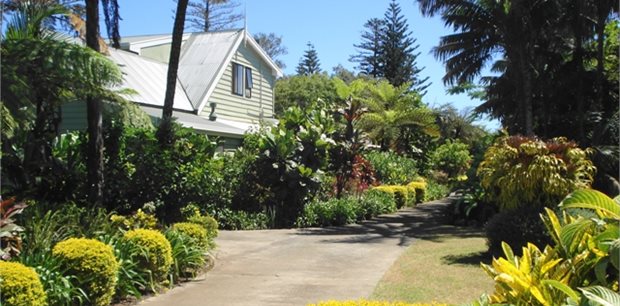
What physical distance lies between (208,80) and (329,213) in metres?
9.38

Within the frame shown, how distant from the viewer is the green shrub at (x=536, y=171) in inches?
360

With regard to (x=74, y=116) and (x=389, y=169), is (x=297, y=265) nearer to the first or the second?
(x=74, y=116)

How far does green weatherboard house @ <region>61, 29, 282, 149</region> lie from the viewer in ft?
62.1

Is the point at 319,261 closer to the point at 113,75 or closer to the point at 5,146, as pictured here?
the point at 113,75

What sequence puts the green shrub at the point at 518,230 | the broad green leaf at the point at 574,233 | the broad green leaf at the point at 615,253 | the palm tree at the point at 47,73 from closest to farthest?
the broad green leaf at the point at 615,253, the broad green leaf at the point at 574,233, the palm tree at the point at 47,73, the green shrub at the point at 518,230

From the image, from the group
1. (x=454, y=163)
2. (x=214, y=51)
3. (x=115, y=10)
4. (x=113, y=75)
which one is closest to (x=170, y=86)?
(x=115, y=10)

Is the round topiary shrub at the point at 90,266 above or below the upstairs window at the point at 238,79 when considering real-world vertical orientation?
below

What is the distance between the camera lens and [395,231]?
1404 cm

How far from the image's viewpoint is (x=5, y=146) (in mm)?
9141

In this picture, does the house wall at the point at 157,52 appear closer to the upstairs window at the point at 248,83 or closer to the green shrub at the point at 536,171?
the upstairs window at the point at 248,83

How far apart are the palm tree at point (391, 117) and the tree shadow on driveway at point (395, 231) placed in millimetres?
9470

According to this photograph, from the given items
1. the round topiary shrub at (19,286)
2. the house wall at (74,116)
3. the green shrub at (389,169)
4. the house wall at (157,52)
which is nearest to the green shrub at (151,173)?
the house wall at (74,116)

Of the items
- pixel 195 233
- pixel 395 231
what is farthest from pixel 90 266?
pixel 395 231

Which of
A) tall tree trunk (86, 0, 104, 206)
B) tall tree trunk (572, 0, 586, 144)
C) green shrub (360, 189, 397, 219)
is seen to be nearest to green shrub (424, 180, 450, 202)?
green shrub (360, 189, 397, 219)
